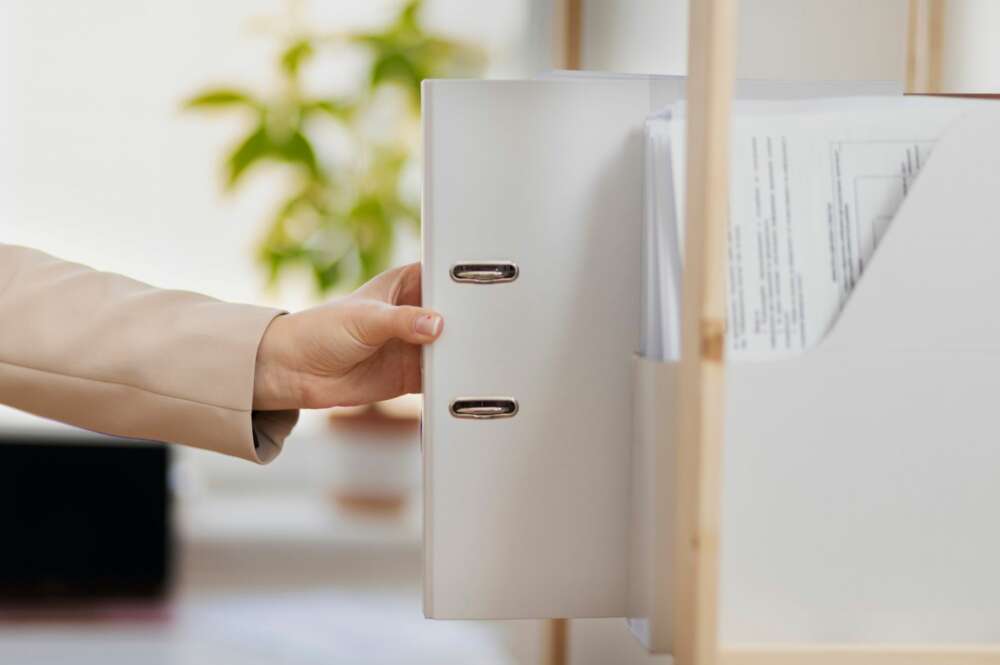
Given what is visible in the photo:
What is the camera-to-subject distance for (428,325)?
44 cm

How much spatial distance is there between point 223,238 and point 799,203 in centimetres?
173

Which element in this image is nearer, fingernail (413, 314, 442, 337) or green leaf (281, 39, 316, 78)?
fingernail (413, 314, 442, 337)

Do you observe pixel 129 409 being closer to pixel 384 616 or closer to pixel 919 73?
pixel 919 73

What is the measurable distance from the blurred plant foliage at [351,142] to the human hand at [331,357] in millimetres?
1200

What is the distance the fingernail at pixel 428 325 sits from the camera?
0.44 metres

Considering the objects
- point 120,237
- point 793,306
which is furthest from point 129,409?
point 120,237

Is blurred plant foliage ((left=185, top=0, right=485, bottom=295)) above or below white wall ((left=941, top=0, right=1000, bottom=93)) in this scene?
above

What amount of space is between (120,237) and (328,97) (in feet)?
1.59

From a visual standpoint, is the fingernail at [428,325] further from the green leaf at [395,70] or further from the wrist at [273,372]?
the green leaf at [395,70]

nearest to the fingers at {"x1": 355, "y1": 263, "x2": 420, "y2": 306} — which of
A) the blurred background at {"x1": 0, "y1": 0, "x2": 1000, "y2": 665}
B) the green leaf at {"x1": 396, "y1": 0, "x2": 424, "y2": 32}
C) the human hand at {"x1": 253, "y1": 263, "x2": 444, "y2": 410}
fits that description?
the human hand at {"x1": 253, "y1": 263, "x2": 444, "y2": 410}

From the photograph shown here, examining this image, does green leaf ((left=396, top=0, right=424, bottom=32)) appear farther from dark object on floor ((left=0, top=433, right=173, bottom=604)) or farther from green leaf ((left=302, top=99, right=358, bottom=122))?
dark object on floor ((left=0, top=433, right=173, bottom=604))

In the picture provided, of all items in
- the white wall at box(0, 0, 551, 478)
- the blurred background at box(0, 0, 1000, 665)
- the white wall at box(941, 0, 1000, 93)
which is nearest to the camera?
the white wall at box(941, 0, 1000, 93)

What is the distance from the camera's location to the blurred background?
1.71 meters

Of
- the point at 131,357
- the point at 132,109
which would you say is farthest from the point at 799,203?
the point at 132,109
